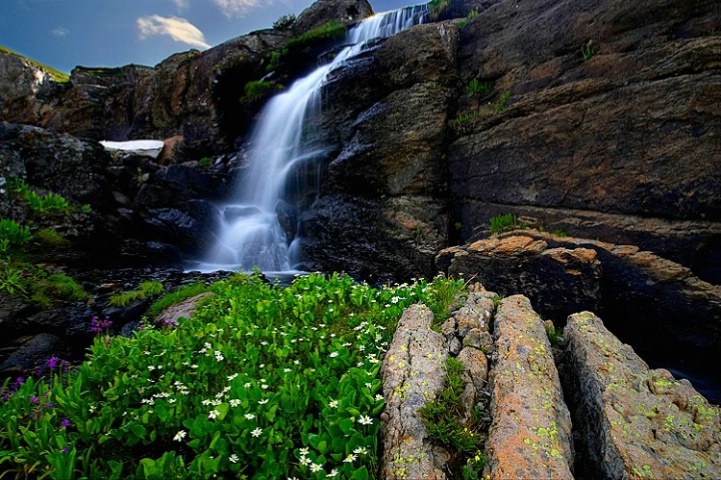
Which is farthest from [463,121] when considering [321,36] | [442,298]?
[321,36]

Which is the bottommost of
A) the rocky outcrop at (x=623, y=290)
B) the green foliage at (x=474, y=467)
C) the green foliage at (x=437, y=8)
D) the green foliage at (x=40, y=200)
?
the rocky outcrop at (x=623, y=290)

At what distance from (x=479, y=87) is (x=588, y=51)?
9.82ft

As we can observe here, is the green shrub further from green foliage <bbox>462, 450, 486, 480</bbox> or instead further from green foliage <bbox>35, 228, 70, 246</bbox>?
green foliage <bbox>462, 450, 486, 480</bbox>

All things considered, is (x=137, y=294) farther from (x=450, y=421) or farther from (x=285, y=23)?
(x=285, y=23)

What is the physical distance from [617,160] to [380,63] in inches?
324

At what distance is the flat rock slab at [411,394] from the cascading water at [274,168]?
33.4 ft

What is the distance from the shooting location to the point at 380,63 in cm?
1258

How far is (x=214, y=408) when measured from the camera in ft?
9.54

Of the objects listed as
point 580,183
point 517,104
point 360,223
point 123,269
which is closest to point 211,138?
point 123,269

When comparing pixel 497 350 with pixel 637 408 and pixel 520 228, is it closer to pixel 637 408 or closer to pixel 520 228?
pixel 637 408

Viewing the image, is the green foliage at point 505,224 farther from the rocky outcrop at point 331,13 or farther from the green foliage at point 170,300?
the rocky outcrop at point 331,13

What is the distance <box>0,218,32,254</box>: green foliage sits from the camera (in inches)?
350

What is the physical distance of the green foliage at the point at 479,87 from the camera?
10922 millimetres

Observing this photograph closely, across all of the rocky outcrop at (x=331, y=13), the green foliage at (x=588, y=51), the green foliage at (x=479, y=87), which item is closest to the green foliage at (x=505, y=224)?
the green foliage at (x=588, y=51)
